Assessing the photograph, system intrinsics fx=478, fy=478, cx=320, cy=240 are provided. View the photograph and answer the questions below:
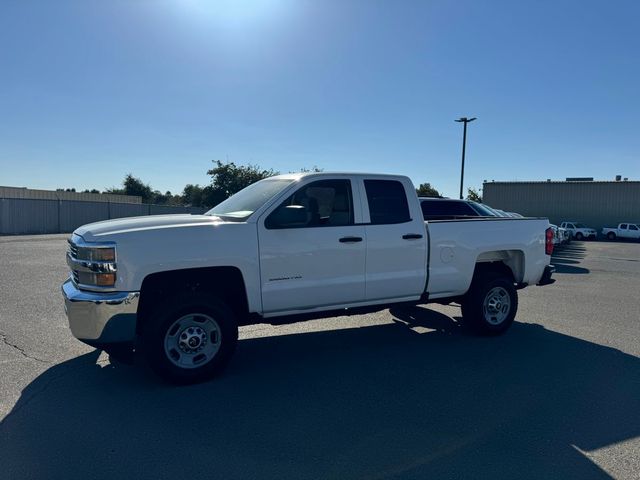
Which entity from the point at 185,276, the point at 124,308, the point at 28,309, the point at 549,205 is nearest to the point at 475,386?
the point at 185,276

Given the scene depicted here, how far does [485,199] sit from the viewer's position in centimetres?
4938

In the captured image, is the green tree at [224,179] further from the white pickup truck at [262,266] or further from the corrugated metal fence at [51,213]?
the white pickup truck at [262,266]

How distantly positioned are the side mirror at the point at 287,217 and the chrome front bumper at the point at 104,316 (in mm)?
1487

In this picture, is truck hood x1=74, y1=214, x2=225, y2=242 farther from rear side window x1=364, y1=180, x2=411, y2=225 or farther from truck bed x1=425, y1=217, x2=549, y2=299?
truck bed x1=425, y1=217, x2=549, y2=299

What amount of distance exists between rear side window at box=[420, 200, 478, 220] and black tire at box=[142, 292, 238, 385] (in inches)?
325

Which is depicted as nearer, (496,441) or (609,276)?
(496,441)

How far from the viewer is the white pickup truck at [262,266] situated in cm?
441

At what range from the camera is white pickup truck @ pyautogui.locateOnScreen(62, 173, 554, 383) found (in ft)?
14.5

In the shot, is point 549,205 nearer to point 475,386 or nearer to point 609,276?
point 609,276

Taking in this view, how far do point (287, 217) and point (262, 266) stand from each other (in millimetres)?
564

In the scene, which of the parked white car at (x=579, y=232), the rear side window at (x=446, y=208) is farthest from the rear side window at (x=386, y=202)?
the parked white car at (x=579, y=232)

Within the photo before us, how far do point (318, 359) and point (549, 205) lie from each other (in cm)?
4745

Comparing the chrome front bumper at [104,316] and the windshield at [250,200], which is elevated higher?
the windshield at [250,200]

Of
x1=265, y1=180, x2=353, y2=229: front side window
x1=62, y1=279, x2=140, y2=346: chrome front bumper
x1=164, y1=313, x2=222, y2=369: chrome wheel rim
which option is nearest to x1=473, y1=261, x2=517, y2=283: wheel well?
x1=265, y1=180, x2=353, y2=229: front side window
